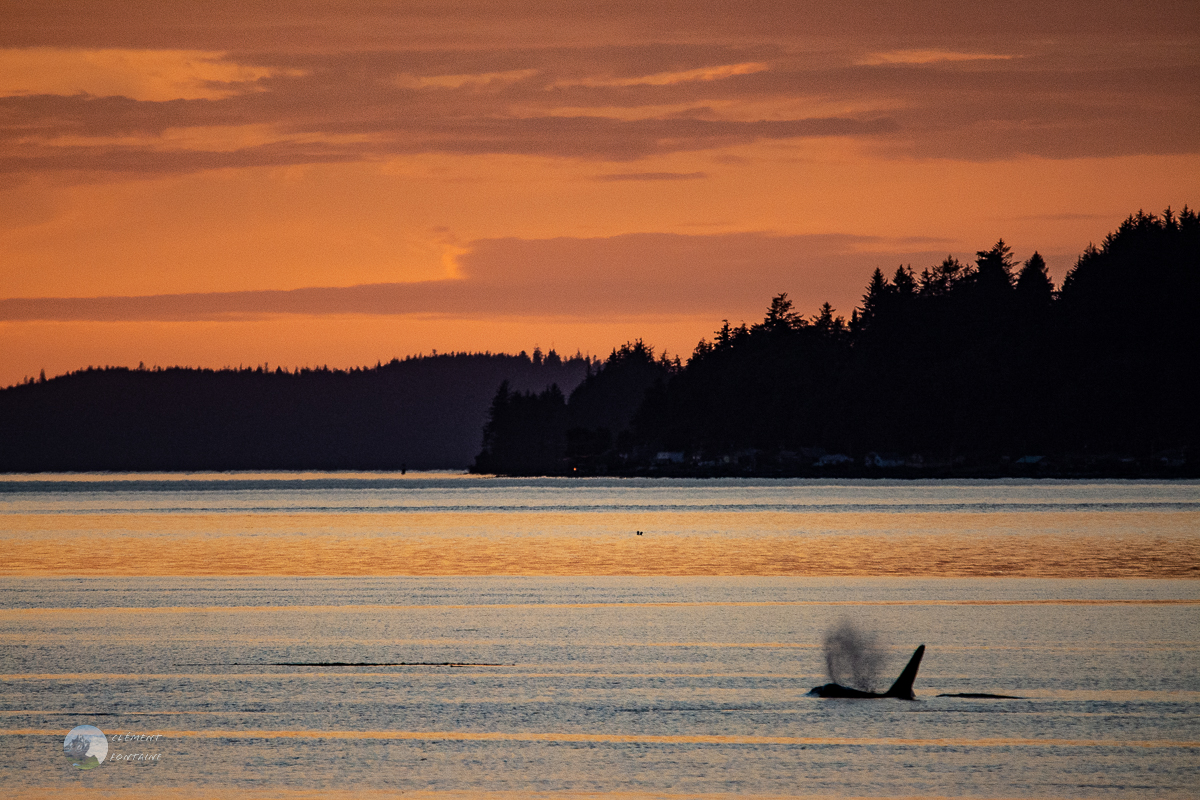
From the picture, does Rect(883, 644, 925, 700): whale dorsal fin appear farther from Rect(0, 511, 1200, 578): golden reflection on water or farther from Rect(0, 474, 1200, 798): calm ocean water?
Rect(0, 511, 1200, 578): golden reflection on water

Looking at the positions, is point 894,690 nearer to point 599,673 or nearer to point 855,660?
point 855,660

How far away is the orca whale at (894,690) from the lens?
22219mm

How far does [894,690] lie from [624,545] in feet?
135

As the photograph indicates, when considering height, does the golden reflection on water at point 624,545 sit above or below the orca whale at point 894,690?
below

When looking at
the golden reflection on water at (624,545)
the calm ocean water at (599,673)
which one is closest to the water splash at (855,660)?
the calm ocean water at (599,673)

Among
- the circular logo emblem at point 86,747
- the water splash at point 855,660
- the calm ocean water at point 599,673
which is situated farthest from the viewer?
the water splash at point 855,660

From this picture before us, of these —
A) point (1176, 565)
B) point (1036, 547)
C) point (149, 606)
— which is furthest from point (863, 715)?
point (1036, 547)

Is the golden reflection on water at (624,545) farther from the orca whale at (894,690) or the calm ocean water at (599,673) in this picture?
the orca whale at (894,690)

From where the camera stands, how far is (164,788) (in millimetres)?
16828

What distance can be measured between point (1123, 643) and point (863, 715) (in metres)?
9.04

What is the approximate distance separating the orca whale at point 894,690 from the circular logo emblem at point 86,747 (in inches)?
442

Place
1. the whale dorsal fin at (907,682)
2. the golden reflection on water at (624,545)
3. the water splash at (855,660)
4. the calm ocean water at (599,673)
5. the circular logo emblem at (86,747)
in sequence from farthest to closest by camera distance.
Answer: the golden reflection on water at (624,545) < the water splash at (855,660) < the whale dorsal fin at (907,682) < the circular logo emblem at (86,747) < the calm ocean water at (599,673)

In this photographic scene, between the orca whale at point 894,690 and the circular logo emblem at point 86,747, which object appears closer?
the circular logo emblem at point 86,747

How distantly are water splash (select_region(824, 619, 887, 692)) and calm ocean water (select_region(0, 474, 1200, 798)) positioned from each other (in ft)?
1.23
